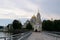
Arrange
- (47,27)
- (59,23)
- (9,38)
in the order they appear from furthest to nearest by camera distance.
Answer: (47,27), (59,23), (9,38)

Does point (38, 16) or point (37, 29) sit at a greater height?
point (38, 16)

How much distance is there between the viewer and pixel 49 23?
163 metres

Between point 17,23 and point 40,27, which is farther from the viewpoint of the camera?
point 40,27

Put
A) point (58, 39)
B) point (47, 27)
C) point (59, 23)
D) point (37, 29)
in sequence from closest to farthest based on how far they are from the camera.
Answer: point (58, 39) → point (59, 23) → point (47, 27) → point (37, 29)

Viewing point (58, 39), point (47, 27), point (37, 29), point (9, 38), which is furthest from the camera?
point (37, 29)

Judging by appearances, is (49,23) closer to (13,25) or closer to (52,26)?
(52,26)

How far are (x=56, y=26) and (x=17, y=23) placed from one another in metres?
32.2

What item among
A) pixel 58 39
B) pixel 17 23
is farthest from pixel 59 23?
pixel 58 39

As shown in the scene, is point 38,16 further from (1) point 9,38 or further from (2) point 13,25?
(1) point 9,38

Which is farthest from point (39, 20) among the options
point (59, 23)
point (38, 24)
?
point (59, 23)

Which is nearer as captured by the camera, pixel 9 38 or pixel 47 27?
pixel 9 38

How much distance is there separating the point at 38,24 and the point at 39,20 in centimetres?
449

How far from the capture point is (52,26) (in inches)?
6166

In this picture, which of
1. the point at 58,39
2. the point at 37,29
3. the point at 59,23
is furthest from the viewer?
the point at 37,29
